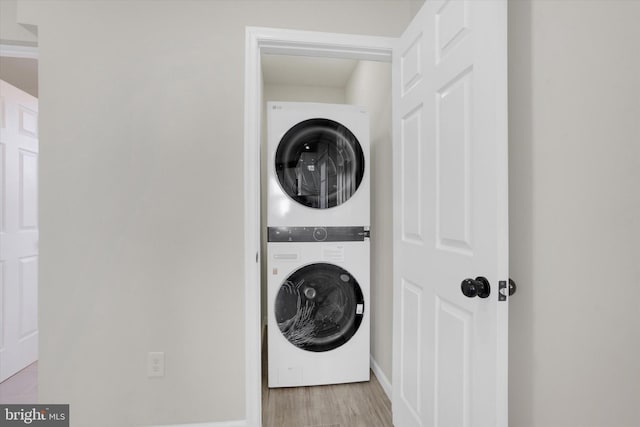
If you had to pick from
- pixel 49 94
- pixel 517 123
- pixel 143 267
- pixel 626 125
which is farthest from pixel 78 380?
pixel 626 125

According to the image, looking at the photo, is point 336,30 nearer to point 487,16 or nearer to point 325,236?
point 487,16

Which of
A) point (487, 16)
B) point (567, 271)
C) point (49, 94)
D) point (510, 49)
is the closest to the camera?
point (567, 271)

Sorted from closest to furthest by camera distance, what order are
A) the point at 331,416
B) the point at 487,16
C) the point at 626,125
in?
the point at 626,125 < the point at 487,16 < the point at 331,416

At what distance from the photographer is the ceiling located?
3.01 m

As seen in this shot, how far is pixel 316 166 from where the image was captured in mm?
2279

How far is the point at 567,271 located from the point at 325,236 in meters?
1.52

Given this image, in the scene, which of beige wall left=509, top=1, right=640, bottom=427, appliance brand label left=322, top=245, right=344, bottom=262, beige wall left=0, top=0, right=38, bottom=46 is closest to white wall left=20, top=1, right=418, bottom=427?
beige wall left=0, top=0, right=38, bottom=46

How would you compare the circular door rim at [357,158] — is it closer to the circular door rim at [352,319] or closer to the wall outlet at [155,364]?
A: the circular door rim at [352,319]

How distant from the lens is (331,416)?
1.94 metres

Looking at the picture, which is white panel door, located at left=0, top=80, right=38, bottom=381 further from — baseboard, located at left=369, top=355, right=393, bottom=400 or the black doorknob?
the black doorknob

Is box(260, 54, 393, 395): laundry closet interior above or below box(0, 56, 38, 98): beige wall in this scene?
below

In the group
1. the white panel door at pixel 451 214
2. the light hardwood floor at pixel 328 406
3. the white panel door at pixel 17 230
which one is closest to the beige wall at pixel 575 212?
the white panel door at pixel 451 214

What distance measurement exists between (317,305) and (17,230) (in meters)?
2.36

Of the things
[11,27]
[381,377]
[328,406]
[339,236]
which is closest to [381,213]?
[339,236]
